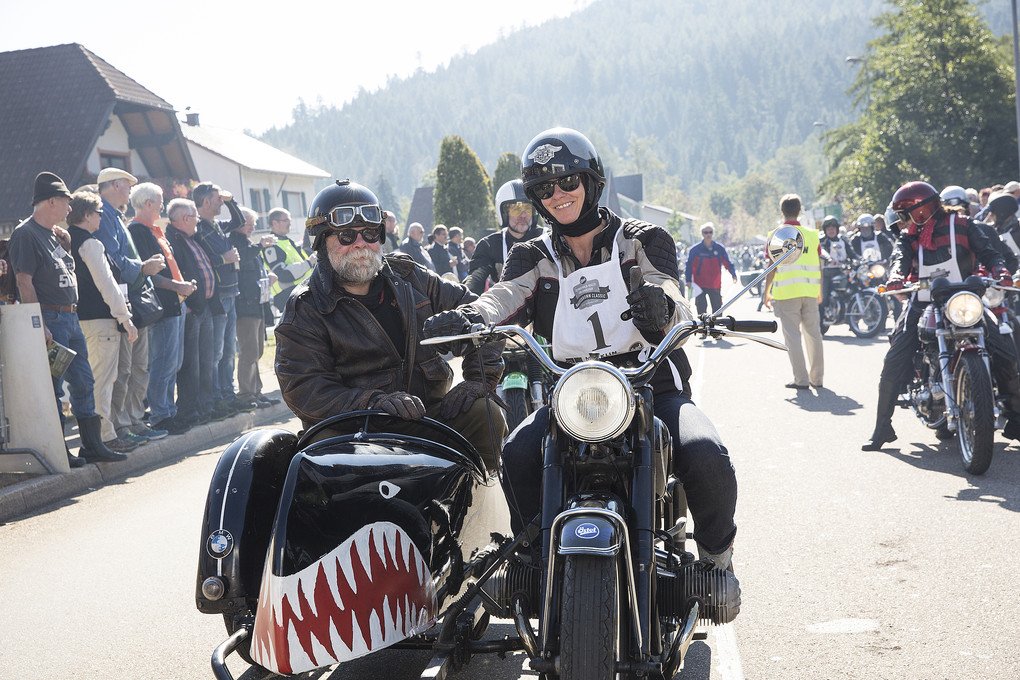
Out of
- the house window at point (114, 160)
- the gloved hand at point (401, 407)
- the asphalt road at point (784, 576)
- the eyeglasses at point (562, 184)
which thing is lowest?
the asphalt road at point (784, 576)

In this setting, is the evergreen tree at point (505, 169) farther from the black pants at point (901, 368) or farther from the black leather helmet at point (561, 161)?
the black leather helmet at point (561, 161)

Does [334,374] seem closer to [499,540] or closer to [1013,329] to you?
[499,540]

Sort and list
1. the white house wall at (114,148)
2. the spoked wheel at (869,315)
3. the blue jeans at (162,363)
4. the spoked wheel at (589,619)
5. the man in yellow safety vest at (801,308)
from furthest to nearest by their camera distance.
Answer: the white house wall at (114,148) → the spoked wheel at (869,315) → the man in yellow safety vest at (801,308) → the blue jeans at (162,363) → the spoked wheel at (589,619)

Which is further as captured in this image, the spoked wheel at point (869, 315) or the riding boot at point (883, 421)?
the spoked wheel at point (869, 315)

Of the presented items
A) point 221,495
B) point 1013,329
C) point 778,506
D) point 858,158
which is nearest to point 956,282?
point 1013,329

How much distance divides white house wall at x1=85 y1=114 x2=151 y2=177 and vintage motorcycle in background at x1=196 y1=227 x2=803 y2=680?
31.1m

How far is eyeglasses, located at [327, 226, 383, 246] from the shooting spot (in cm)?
473

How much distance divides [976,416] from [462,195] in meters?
46.1

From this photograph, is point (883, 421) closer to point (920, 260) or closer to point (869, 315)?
point (920, 260)


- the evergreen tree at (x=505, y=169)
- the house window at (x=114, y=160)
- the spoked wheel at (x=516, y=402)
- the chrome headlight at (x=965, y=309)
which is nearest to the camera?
the spoked wheel at (x=516, y=402)

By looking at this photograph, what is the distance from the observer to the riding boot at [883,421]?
8.25 metres

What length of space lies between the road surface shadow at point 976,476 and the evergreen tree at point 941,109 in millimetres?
36317

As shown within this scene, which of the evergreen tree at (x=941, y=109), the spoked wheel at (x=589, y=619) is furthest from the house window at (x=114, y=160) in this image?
the spoked wheel at (x=589, y=619)

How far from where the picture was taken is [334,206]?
4742 millimetres
